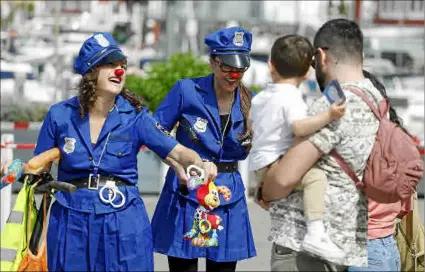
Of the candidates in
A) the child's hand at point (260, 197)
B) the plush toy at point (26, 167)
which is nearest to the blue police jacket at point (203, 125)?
the plush toy at point (26, 167)

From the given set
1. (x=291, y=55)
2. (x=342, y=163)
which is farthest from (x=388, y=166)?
(x=291, y=55)

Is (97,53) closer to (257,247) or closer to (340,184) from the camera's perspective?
(340,184)

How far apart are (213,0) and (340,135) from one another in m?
21.2

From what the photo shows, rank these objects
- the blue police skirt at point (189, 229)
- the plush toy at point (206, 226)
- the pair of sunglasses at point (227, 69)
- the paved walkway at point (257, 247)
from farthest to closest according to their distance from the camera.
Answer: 1. the paved walkway at point (257, 247)
2. the blue police skirt at point (189, 229)
3. the pair of sunglasses at point (227, 69)
4. the plush toy at point (206, 226)

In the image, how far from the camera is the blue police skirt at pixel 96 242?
19.3 feet

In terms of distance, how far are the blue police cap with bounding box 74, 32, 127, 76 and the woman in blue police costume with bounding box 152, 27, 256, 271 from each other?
3.02ft

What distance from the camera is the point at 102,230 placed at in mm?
5891

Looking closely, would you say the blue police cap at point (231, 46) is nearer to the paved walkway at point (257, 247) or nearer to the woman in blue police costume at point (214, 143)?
the woman in blue police costume at point (214, 143)

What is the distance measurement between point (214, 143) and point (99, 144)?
1.05 m

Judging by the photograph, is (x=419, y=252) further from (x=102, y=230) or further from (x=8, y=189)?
(x=8, y=189)

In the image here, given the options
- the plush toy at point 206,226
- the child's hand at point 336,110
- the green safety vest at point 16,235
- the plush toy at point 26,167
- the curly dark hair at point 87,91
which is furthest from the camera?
the plush toy at point 206,226

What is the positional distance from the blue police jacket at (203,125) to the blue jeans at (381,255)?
1.68 meters

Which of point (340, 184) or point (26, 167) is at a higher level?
point (340, 184)

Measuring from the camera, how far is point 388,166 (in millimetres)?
4930
